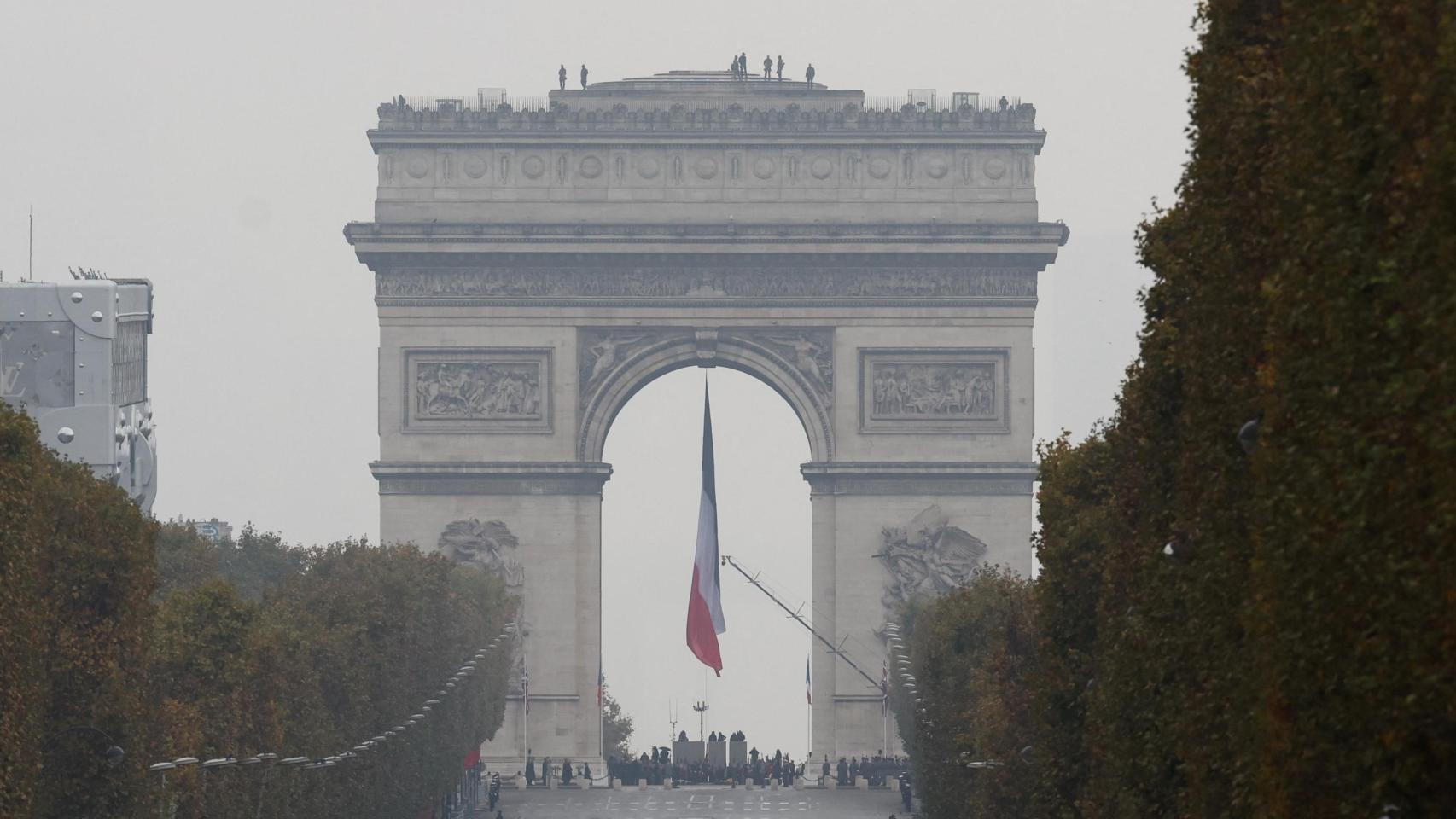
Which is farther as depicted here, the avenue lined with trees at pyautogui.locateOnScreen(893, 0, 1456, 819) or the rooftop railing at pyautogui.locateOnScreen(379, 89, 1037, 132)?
the rooftop railing at pyautogui.locateOnScreen(379, 89, 1037, 132)

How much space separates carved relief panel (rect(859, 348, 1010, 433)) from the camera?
86688 millimetres

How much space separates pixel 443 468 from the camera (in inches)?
3403

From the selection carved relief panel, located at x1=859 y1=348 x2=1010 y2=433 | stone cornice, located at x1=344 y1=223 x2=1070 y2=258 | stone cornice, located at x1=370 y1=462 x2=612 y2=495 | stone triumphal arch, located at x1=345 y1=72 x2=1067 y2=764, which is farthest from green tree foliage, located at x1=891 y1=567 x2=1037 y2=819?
stone cornice, located at x1=370 y1=462 x2=612 y2=495

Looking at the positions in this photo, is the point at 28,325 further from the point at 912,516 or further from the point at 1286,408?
the point at 1286,408

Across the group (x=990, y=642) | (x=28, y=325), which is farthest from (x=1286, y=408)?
(x=28, y=325)

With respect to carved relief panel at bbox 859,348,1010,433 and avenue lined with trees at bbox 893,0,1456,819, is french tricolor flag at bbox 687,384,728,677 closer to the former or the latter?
carved relief panel at bbox 859,348,1010,433

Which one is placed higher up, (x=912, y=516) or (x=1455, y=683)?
(x=912, y=516)

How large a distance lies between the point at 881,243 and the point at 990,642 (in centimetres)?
2870

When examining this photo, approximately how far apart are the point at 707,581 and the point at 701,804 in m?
14.7

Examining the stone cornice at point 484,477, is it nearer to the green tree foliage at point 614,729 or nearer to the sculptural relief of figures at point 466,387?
the sculptural relief of figures at point 466,387

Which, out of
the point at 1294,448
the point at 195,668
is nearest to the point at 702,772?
the point at 195,668

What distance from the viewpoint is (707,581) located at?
9544 centimetres

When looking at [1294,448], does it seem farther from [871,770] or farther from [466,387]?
[466,387]

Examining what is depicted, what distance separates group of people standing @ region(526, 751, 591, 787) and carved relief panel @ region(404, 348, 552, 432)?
899 cm
